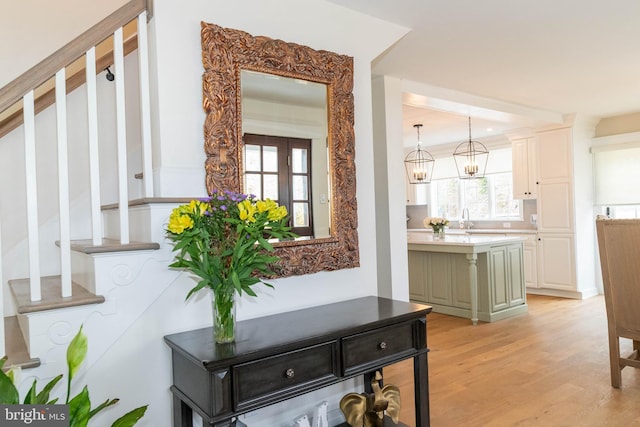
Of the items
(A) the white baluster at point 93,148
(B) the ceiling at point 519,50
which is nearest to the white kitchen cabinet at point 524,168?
(B) the ceiling at point 519,50

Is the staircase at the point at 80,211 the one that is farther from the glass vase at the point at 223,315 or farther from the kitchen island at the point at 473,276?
the kitchen island at the point at 473,276

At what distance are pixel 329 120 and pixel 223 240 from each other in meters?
1.06

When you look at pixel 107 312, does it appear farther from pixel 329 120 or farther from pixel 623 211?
pixel 623 211

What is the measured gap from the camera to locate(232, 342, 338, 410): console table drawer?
1588 mm

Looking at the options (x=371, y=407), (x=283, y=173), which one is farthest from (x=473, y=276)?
(x=283, y=173)

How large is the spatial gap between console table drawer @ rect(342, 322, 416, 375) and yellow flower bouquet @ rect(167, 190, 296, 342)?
544mm

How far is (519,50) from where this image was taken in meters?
3.32

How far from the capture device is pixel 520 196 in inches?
256

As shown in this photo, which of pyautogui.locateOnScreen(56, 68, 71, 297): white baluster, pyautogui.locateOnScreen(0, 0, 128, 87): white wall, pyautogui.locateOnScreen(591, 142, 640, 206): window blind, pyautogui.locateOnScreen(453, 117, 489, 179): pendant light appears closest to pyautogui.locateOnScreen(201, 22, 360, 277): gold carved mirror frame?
pyautogui.locateOnScreen(56, 68, 71, 297): white baluster

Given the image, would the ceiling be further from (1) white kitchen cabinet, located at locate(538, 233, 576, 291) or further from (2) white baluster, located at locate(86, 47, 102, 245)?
(1) white kitchen cabinet, located at locate(538, 233, 576, 291)

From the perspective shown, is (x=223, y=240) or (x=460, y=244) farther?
(x=460, y=244)

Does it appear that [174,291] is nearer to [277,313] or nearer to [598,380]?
[277,313]

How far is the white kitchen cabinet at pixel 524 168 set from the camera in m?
6.34

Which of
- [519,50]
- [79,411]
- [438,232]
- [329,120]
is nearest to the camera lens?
[79,411]
